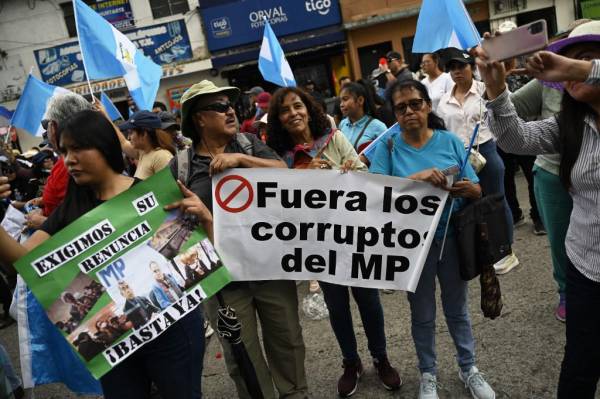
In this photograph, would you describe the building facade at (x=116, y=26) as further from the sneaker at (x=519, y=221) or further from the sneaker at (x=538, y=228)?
the sneaker at (x=538, y=228)

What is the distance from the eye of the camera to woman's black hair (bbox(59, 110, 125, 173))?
200cm

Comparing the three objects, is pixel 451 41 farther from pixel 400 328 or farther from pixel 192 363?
pixel 192 363

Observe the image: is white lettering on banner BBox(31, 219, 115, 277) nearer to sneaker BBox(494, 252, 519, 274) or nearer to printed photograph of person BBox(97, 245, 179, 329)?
printed photograph of person BBox(97, 245, 179, 329)

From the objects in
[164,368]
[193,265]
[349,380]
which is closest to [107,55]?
[193,265]

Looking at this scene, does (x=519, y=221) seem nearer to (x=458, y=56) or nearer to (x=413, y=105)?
(x=458, y=56)

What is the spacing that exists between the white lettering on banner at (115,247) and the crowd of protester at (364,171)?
15 centimetres

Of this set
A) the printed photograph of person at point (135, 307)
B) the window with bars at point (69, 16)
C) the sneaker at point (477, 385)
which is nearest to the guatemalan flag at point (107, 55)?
the printed photograph of person at point (135, 307)

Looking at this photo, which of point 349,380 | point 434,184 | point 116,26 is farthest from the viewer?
point 116,26

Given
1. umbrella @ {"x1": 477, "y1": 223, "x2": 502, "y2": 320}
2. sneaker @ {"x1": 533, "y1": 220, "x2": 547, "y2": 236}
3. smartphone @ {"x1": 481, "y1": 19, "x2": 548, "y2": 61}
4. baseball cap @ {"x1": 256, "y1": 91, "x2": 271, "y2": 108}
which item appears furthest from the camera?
baseball cap @ {"x1": 256, "y1": 91, "x2": 271, "y2": 108}

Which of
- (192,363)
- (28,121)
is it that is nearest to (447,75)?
(192,363)

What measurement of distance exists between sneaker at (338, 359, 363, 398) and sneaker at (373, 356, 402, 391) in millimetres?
150

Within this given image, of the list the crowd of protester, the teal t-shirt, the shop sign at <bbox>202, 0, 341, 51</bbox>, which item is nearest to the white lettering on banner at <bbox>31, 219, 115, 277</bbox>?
the crowd of protester

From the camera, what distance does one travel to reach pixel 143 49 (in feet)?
65.0

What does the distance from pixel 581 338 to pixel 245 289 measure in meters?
1.64
